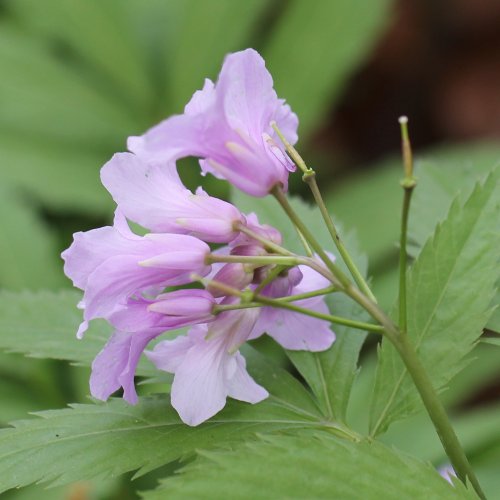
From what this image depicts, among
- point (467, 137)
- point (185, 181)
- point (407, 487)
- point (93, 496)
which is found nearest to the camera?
point (407, 487)

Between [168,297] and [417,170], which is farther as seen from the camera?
[417,170]

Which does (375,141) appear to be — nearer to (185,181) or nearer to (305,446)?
(185,181)

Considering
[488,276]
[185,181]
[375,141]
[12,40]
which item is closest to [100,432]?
[488,276]

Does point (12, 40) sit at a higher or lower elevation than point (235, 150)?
higher

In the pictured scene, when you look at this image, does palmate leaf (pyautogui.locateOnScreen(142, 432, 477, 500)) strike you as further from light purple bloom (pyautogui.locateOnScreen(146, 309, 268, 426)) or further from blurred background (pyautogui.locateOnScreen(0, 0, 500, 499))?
→ blurred background (pyautogui.locateOnScreen(0, 0, 500, 499))

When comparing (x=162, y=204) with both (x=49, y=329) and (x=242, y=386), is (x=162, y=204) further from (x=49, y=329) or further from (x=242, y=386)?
(x=49, y=329)

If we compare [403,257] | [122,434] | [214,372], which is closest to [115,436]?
[122,434]

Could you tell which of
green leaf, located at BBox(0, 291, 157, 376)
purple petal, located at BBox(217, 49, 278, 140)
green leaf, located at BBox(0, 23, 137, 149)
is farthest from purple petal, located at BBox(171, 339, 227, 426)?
green leaf, located at BBox(0, 23, 137, 149)
